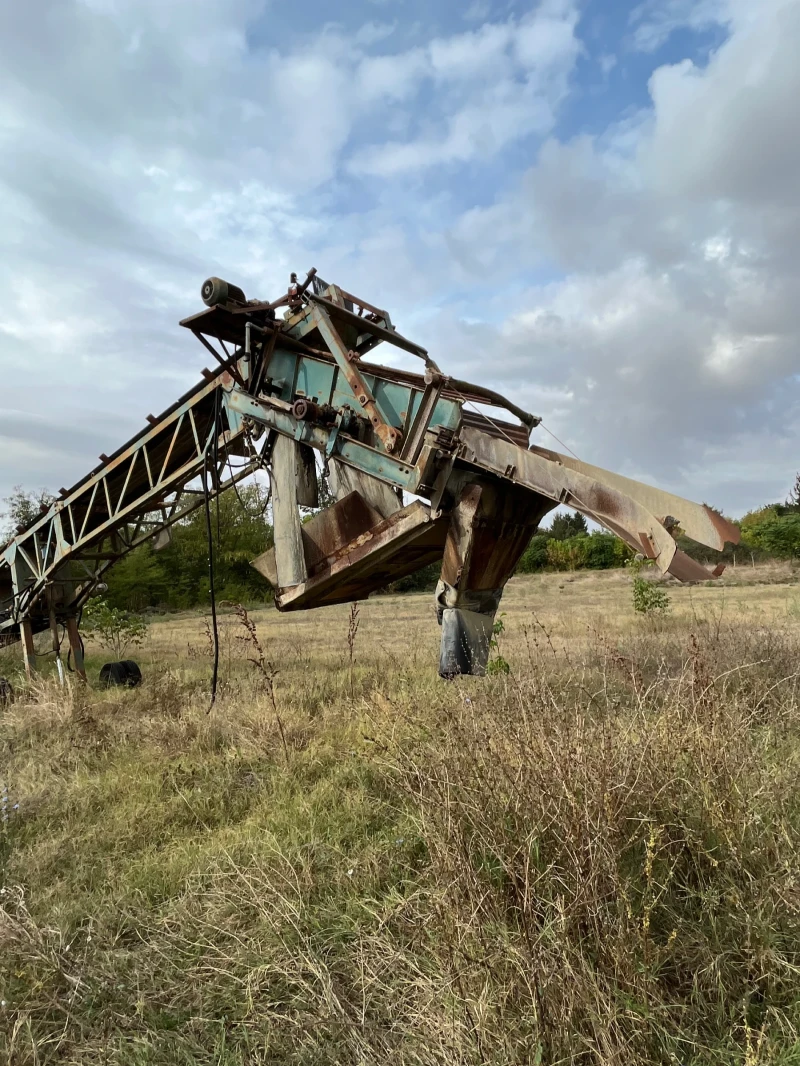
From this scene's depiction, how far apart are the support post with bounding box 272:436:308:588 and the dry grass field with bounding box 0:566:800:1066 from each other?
1.92m

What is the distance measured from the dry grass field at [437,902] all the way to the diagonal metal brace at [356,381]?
2.25 metres

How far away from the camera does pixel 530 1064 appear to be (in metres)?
1.86

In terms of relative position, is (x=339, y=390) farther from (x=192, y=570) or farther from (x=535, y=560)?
(x=535, y=560)

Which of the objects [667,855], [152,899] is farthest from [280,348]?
[667,855]

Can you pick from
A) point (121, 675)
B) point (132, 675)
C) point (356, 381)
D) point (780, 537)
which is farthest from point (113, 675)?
point (780, 537)

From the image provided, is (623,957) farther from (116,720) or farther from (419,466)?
(116,720)

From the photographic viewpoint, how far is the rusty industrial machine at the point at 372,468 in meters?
4.78

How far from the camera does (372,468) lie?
18.3 feet

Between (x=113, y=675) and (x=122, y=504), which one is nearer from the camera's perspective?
(x=122, y=504)

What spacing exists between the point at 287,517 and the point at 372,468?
118 cm

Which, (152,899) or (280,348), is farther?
(280,348)

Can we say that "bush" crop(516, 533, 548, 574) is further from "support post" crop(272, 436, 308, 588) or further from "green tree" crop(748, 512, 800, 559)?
"support post" crop(272, 436, 308, 588)

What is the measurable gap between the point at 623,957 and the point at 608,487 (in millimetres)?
3026

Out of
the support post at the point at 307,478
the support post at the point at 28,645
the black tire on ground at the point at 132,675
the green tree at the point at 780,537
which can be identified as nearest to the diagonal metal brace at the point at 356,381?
the support post at the point at 307,478
